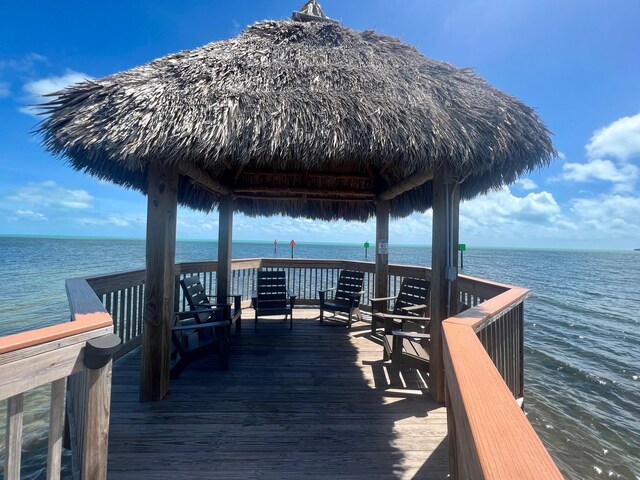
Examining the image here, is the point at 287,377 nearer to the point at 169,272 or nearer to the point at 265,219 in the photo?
the point at 169,272

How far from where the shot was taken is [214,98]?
270 centimetres

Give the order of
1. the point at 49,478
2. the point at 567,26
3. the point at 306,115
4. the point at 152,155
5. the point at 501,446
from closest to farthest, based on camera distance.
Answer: the point at 501,446, the point at 49,478, the point at 152,155, the point at 306,115, the point at 567,26

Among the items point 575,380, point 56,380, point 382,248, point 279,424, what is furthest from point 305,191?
point 575,380

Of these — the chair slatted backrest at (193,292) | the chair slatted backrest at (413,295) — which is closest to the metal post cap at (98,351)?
the chair slatted backrest at (193,292)

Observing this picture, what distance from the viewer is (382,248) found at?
16.4 ft

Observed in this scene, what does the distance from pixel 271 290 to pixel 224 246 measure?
3.67ft

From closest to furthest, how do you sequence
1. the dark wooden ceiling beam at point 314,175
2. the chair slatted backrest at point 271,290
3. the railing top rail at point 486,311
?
the railing top rail at point 486,311 < the chair slatted backrest at point 271,290 < the dark wooden ceiling beam at point 314,175

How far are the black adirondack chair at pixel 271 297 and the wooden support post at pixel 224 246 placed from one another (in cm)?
57

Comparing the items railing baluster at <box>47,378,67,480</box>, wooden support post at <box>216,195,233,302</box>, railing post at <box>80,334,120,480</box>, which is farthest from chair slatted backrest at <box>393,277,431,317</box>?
railing baluster at <box>47,378,67,480</box>

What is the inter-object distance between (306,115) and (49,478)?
2690 mm

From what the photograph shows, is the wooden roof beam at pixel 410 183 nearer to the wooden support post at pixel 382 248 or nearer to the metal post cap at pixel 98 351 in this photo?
the wooden support post at pixel 382 248

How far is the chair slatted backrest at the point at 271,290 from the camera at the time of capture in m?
4.70

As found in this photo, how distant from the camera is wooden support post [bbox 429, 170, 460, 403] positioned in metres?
2.76

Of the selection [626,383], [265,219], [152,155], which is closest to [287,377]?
[152,155]
